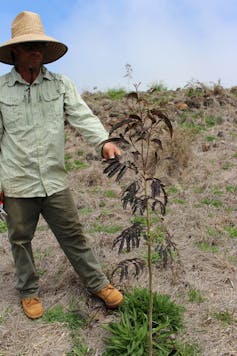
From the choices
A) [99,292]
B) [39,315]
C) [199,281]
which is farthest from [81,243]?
[199,281]

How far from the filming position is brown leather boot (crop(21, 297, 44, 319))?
305cm

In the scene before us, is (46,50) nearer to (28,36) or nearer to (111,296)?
(28,36)

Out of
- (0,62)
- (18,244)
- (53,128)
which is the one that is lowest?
(18,244)

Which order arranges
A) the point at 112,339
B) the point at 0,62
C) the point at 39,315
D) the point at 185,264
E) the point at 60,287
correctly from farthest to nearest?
the point at 185,264
the point at 60,287
the point at 39,315
the point at 0,62
the point at 112,339

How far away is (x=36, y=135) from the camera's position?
2.76m

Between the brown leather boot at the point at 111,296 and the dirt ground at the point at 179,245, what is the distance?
0.29ft

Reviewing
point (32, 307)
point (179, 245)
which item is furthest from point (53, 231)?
point (179, 245)

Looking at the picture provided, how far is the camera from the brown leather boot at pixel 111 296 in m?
3.01

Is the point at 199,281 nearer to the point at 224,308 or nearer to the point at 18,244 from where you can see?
the point at 224,308

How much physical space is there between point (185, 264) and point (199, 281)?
28 centimetres

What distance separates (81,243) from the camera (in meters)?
3.03

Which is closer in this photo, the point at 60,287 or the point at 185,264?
the point at 60,287

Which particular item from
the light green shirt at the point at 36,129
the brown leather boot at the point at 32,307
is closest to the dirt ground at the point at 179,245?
the brown leather boot at the point at 32,307

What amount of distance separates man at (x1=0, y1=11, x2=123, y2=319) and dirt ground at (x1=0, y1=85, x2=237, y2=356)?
453 millimetres
